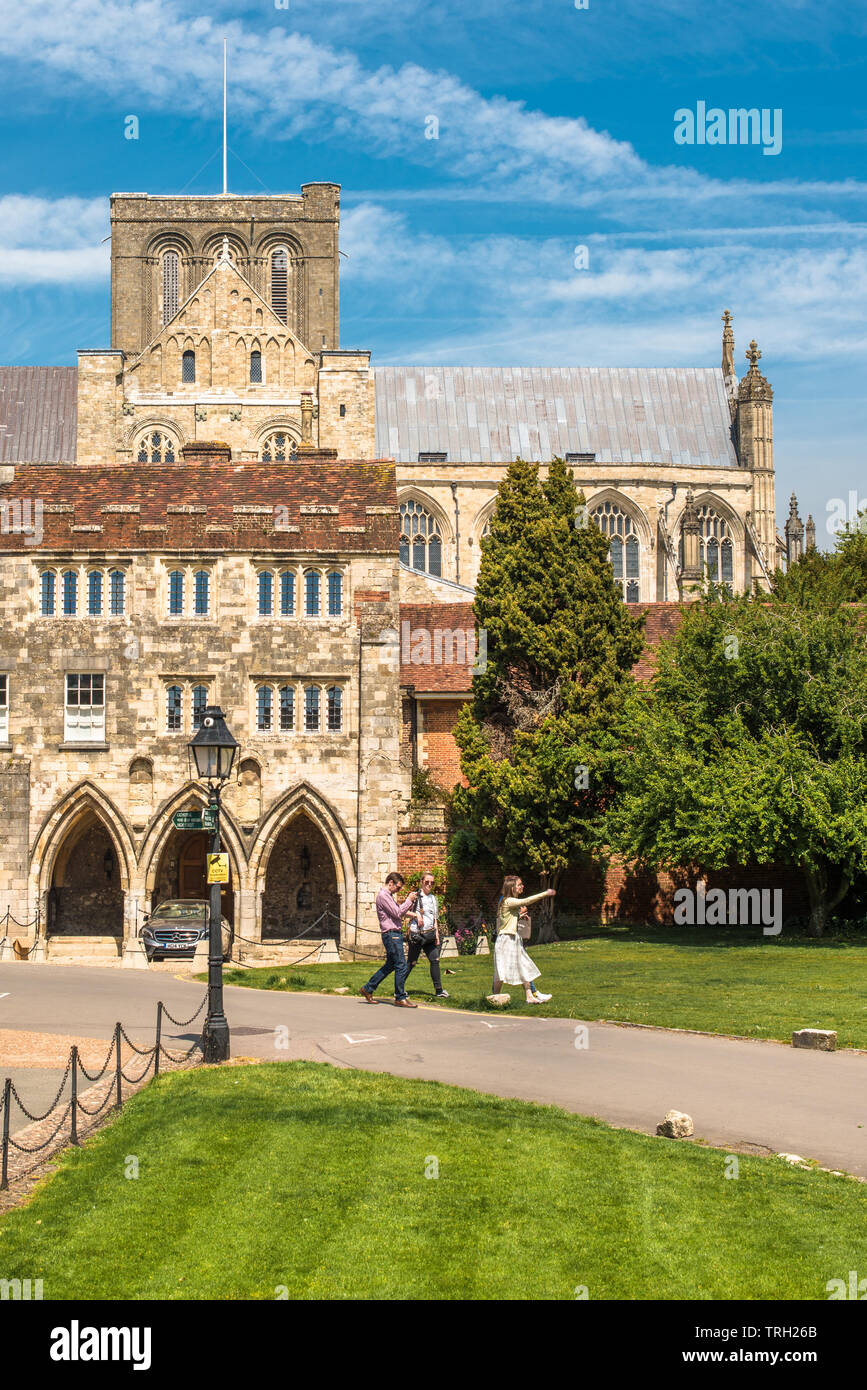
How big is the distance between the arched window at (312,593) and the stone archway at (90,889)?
7.27 meters

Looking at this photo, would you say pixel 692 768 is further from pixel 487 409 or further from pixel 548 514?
pixel 487 409

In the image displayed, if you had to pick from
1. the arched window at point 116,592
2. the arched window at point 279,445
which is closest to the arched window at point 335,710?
the arched window at point 116,592

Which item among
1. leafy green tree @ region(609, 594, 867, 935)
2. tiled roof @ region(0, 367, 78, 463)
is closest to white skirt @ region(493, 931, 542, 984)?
leafy green tree @ region(609, 594, 867, 935)

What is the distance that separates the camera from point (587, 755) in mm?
33500

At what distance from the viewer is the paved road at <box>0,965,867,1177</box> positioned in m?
13.8

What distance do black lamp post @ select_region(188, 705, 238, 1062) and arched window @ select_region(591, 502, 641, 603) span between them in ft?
189

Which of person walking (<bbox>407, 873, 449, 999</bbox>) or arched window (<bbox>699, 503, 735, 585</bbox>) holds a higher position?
arched window (<bbox>699, 503, 735, 585</bbox>)

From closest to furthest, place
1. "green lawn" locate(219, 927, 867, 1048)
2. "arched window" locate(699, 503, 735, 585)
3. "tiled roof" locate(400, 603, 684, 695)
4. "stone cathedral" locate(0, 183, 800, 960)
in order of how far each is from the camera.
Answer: "green lawn" locate(219, 927, 867, 1048) < "stone cathedral" locate(0, 183, 800, 960) < "tiled roof" locate(400, 603, 684, 695) < "arched window" locate(699, 503, 735, 585)

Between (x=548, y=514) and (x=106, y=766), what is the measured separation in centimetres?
1209

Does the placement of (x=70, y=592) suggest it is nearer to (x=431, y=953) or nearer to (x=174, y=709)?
(x=174, y=709)

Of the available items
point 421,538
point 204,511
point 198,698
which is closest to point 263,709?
point 198,698

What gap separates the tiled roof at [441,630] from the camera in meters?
39.8

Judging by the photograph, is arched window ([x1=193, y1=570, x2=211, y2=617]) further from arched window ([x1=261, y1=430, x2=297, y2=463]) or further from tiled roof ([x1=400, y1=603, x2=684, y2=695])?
arched window ([x1=261, y1=430, x2=297, y2=463])

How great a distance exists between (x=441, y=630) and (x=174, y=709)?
875 cm
